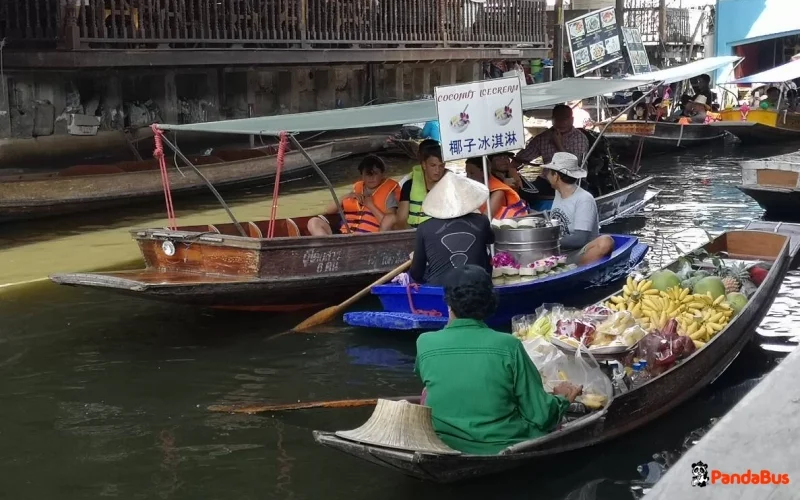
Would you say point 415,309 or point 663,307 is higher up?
point 663,307

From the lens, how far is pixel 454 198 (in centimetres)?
707

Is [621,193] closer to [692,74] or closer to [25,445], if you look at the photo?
[692,74]

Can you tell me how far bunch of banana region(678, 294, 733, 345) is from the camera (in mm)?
6098

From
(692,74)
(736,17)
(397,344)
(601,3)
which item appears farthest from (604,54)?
(601,3)

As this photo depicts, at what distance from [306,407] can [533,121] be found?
19.7 metres

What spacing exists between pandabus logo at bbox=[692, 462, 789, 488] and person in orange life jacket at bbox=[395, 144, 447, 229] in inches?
248

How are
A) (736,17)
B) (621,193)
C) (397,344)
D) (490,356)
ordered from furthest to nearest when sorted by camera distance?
(736,17), (621,193), (397,344), (490,356)

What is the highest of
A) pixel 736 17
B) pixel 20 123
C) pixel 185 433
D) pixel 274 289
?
pixel 736 17

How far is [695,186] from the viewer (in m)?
16.9

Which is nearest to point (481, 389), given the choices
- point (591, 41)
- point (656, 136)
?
point (591, 41)

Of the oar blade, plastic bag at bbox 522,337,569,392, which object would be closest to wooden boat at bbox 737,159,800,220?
the oar blade

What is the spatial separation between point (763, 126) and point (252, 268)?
1641cm

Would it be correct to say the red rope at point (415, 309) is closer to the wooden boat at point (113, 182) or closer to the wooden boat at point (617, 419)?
the wooden boat at point (617, 419)

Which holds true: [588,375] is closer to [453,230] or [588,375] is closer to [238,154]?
[453,230]
